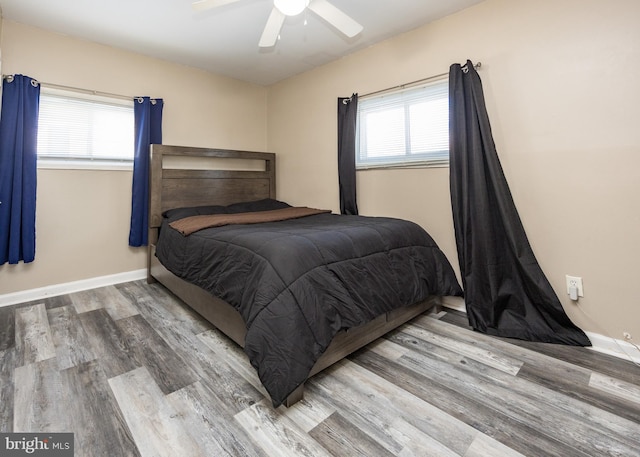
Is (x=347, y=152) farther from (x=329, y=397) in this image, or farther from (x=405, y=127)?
(x=329, y=397)

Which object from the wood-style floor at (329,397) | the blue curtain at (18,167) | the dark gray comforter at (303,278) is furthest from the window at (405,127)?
the blue curtain at (18,167)

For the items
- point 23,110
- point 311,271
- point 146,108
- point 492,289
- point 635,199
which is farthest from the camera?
point 146,108

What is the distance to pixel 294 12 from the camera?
5.65 ft

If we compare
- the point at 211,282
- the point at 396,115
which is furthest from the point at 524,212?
the point at 211,282

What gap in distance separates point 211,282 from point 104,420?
2.76 feet

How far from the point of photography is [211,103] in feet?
12.3

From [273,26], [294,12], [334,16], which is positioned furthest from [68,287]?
[334,16]

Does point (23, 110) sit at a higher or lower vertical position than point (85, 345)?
higher

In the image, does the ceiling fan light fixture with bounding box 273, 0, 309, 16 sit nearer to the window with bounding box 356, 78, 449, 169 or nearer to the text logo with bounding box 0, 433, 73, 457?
the window with bounding box 356, 78, 449, 169

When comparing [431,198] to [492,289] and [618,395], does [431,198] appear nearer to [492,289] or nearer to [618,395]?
[492,289]

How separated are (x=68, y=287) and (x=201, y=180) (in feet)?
5.19

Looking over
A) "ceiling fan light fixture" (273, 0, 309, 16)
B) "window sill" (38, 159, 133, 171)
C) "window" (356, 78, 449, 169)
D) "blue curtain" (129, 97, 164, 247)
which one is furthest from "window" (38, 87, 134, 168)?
"window" (356, 78, 449, 169)

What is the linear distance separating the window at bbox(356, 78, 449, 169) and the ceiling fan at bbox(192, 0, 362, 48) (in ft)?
3.07

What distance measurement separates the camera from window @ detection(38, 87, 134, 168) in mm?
2750
